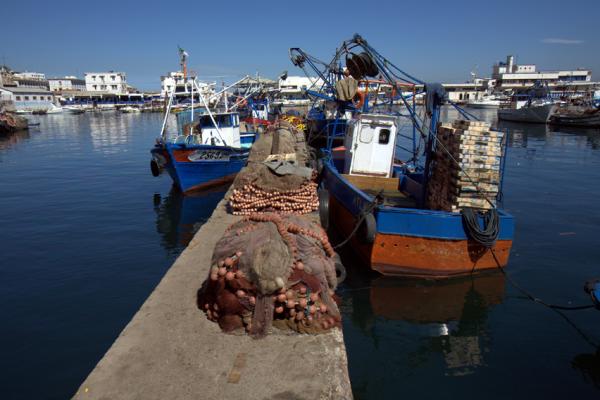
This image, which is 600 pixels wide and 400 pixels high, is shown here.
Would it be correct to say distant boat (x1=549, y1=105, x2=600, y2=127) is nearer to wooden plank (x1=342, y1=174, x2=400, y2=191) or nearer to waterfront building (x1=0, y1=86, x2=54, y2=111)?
wooden plank (x1=342, y1=174, x2=400, y2=191)

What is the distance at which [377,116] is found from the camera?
11.3 meters

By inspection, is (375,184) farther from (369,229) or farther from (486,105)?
(486,105)

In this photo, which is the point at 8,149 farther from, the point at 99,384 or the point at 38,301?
the point at 99,384

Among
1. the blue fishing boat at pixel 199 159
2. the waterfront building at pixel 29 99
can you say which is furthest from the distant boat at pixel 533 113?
the waterfront building at pixel 29 99

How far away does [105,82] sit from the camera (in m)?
113

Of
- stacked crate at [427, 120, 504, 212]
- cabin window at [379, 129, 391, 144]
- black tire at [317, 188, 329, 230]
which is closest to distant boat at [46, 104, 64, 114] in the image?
cabin window at [379, 129, 391, 144]

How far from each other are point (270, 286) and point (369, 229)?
433cm

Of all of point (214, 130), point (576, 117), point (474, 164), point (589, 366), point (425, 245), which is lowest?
point (589, 366)

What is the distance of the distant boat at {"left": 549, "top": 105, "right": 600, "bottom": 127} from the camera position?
39.4m

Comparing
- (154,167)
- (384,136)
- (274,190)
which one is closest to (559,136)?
(384,136)

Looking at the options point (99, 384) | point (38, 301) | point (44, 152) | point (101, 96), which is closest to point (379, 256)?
point (99, 384)

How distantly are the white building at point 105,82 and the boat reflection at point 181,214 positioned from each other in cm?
10916

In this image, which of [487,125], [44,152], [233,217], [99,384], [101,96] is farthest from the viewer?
[101,96]

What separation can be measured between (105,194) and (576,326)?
16.6 metres
